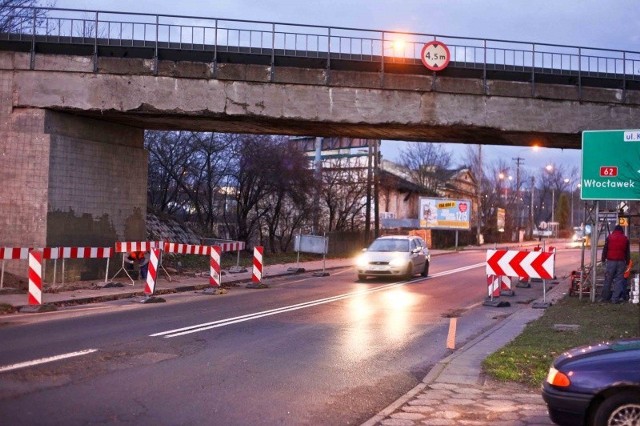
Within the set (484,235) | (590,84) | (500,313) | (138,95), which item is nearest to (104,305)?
(138,95)

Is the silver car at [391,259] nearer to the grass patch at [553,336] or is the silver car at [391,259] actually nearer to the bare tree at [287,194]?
the grass patch at [553,336]

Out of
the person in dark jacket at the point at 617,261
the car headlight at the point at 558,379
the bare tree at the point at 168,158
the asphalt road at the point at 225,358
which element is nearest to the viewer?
the car headlight at the point at 558,379

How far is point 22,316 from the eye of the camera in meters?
13.9

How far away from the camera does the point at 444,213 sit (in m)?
59.4

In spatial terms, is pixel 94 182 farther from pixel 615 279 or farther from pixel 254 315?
pixel 615 279

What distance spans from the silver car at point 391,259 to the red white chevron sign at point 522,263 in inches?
293

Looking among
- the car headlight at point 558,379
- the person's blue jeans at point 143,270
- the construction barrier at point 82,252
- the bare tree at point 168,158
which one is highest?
the bare tree at point 168,158

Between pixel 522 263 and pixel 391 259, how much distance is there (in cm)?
806

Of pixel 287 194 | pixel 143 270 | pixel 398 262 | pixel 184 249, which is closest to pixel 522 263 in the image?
pixel 398 262

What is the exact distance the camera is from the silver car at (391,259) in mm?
24453

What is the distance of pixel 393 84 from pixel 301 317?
837 centimetres

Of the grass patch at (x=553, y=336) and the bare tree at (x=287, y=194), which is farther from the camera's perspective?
the bare tree at (x=287, y=194)

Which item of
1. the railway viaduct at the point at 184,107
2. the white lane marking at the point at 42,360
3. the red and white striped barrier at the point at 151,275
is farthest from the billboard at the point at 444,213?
the white lane marking at the point at 42,360

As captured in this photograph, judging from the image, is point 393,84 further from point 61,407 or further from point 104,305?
point 61,407
